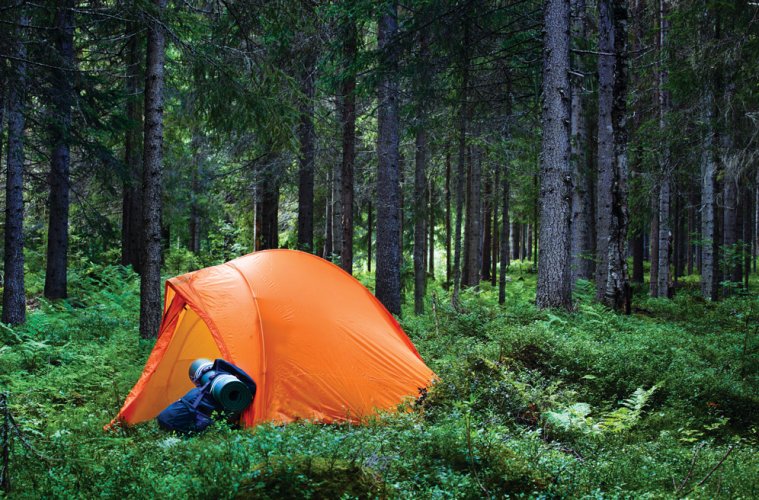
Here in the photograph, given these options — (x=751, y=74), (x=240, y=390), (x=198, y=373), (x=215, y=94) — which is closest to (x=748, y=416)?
(x=240, y=390)

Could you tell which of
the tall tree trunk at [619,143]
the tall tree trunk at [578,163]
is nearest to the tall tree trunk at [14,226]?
the tall tree trunk at [619,143]

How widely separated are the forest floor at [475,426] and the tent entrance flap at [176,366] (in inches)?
16.1

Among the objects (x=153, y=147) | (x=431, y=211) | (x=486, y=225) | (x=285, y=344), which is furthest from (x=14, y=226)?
(x=486, y=225)

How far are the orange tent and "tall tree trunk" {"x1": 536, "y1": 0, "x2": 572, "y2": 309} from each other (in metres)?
3.21

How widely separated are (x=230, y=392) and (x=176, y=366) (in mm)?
2143

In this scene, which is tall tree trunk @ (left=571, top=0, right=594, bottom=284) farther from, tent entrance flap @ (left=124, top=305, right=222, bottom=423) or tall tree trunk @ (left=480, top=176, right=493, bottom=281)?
tent entrance flap @ (left=124, top=305, right=222, bottom=423)

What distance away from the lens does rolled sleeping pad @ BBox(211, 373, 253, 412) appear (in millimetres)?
6156

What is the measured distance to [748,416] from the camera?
593 centimetres

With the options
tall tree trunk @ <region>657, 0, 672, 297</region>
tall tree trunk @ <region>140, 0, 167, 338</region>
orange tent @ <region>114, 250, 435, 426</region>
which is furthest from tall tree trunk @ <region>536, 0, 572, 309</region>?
tall tree trunk @ <region>140, 0, 167, 338</region>

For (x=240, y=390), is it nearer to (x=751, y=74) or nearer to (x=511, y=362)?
(x=511, y=362)

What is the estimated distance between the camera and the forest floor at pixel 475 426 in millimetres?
3623

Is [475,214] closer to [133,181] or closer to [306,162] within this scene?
[306,162]

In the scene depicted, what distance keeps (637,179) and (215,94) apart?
12.0 meters

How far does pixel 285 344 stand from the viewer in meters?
7.04
